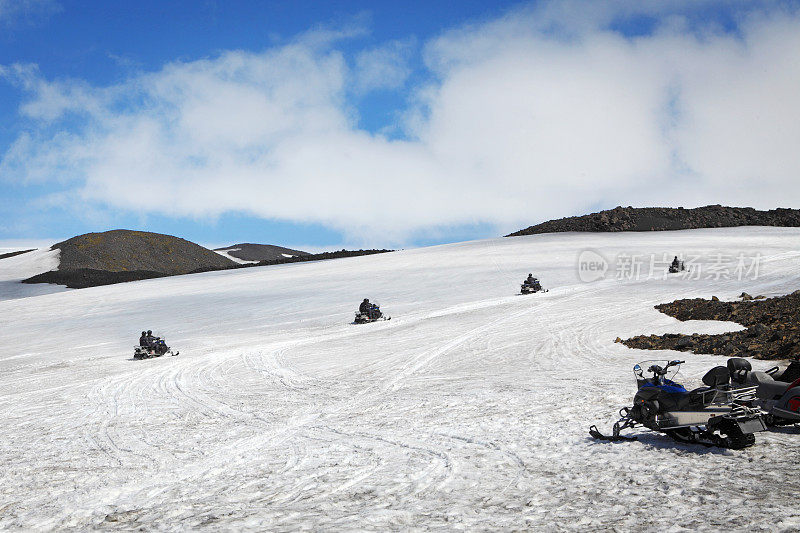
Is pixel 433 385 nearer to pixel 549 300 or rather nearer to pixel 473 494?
pixel 473 494

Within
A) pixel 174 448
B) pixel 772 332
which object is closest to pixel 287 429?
pixel 174 448

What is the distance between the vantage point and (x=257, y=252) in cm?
14525

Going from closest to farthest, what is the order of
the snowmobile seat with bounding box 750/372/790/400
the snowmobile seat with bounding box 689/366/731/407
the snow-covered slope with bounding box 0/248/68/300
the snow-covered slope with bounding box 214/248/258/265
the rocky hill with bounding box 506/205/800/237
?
the snowmobile seat with bounding box 689/366/731/407, the snowmobile seat with bounding box 750/372/790/400, the snow-covered slope with bounding box 0/248/68/300, the rocky hill with bounding box 506/205/800/237, the snow-covered slope with bounding box 214/248/258/265

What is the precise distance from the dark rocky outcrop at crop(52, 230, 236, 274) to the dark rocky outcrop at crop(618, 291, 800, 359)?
83.8 m

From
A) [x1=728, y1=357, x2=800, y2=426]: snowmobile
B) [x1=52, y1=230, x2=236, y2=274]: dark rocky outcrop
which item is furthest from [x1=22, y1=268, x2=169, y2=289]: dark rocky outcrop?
[x1=728, y1=357, x2=800, y2=426]: snowmobile

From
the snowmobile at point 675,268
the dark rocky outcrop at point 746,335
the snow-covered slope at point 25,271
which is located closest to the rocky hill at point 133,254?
the snow-covered slope at point 25,271

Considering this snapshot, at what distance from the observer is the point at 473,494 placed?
7.20 meters

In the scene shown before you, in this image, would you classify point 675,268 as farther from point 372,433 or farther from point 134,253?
point 134,253


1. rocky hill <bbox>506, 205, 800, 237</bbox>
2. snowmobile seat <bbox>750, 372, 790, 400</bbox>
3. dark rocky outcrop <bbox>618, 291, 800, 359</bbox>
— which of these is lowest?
dark rocky outcrop <bbox>618, 291, 800, 359</bbox>

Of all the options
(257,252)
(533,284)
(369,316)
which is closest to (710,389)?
(369,316)

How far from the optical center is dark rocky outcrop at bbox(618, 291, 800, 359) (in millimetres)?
17328

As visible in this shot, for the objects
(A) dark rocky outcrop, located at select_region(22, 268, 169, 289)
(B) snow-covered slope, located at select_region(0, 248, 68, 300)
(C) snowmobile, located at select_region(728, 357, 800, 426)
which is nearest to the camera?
(C) snowmobile, located at select_region(728, 357, 800, 426)

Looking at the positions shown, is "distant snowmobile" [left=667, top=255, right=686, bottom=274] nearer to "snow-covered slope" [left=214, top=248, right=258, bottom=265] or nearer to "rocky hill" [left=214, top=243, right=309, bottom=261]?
"snow-covered slope" [left=214, top=248, right=258, bottom=265]

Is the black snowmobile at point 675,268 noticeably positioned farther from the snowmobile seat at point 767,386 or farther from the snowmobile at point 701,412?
the snowmobile at point 701,412
